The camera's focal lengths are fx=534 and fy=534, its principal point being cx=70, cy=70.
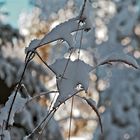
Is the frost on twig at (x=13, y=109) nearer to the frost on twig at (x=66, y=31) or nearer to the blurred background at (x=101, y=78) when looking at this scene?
the frost on twig at (x=66, y=31)

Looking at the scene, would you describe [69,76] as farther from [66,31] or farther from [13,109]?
[13,109]

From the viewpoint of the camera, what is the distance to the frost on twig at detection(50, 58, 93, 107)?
0.97m

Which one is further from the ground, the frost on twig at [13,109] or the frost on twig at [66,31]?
the frost on twig at [66,31]

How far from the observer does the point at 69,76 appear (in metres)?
0.99

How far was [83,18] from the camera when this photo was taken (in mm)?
1017

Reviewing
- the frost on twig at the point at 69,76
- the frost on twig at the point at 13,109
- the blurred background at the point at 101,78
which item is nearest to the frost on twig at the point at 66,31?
the frost on twig at the point at 69,76

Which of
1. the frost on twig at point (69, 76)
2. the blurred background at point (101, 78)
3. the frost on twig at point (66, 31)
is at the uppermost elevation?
the blurred background at point (101, 78)

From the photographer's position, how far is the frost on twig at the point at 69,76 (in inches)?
38.0

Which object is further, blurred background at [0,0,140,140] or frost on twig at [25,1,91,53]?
blurred background at [0,0,140,140]

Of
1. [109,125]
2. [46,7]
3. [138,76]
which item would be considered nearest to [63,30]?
[46,7]

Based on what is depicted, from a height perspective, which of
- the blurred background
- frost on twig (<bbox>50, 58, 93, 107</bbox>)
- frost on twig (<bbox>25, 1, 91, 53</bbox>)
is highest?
the blurred background

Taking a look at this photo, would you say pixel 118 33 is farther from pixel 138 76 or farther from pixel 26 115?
pixel 26 115

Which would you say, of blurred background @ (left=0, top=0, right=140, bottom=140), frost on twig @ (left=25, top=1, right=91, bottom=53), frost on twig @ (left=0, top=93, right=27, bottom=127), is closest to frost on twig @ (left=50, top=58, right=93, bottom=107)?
frost on twig @ (left=25, top=1, right=91, bottom=53)

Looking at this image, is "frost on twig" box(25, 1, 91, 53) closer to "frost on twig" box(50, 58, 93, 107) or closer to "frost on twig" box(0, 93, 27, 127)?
"frost on twig" box(50, 58, 93, 107)
